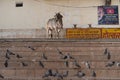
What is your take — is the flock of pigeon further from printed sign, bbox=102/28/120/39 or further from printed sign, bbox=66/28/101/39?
printed sign, bbox=102/28/120/39

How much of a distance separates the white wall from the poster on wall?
245mm

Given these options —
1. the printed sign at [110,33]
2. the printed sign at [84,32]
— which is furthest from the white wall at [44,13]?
the printed sign at [110,33]

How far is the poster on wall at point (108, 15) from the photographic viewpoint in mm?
21641

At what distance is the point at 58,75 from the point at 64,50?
2.45 meters

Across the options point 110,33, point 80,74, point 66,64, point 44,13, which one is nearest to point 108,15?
point 110,33

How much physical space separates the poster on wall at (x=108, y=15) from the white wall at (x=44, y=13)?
245mm

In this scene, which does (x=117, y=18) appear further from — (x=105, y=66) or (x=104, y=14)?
(x=105, y=66)

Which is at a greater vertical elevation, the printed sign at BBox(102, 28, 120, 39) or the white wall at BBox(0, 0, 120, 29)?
the white wall at BBox(0, 0, 120, 29)

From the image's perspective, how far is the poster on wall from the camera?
2164 centimetres

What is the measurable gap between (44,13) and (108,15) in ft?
11.5

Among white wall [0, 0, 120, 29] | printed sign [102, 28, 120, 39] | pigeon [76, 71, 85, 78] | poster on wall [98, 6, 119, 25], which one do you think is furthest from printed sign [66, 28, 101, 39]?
pigeon [76, 71, 85, 78]

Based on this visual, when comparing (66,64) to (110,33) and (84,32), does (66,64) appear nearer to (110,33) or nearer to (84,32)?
(84,32)

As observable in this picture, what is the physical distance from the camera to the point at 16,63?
494 inches

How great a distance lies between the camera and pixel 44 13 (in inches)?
862
